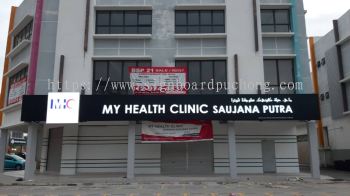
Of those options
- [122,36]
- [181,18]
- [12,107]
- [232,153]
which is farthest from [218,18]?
[12,107]

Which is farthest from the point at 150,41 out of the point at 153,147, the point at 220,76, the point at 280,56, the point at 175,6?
the point at 280,56

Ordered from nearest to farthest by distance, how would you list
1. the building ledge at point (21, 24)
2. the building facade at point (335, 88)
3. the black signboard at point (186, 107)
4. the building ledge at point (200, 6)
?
the black signboard at point (186, 107)
the building ledge at point (200, 6)
the building ledge at point (21, 24)
the building facade at point (335, 88)

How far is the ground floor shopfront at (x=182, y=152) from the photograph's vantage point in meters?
23.7

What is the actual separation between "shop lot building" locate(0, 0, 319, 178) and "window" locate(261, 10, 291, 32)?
8cm

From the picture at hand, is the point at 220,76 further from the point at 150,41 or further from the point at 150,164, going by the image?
the point at 150,164

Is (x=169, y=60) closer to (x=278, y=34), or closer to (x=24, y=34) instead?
(x=278, y=34)

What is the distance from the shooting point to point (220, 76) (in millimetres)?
23844

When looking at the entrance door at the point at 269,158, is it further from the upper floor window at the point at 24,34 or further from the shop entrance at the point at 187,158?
the upper floor window at the point at 24,34

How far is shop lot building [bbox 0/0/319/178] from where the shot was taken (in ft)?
77.4

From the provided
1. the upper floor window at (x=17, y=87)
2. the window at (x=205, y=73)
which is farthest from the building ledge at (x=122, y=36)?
the upper floor window at (x=17, y=87)

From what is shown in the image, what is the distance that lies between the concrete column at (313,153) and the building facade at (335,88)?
32.9 ft

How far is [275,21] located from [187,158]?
1190 cm

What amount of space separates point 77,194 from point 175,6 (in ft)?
49.4

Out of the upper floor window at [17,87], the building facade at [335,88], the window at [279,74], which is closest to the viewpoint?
the window at [279,74]
